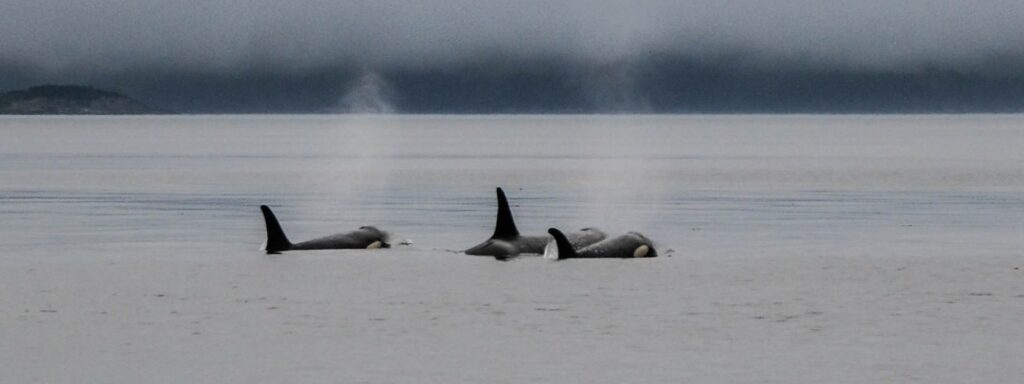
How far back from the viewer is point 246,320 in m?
23.3

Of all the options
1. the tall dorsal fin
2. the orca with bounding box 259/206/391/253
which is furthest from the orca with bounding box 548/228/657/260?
the orca with bounding box 259/206/391/253

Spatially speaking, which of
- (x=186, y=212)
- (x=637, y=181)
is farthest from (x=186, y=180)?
(x=186, y=212)

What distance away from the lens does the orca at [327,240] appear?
34.6m

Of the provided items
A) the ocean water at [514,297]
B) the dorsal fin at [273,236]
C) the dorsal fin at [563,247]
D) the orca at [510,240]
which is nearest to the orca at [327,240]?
the dorsal fin at [273,236]

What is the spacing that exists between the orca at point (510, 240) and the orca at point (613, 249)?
0.78m

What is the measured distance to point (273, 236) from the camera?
34.7 m

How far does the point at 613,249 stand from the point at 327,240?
232 inches

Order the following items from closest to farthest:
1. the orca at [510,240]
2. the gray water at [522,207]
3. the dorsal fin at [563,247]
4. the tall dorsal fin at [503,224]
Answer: the dorsal fin at [563,247], the orca at [510,240], the tall dorsal fin at [503,224], the gray water at [522,207]

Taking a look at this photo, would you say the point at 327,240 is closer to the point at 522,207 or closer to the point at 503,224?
the point at 503,224

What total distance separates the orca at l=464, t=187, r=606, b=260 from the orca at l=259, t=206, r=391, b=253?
2.20 m

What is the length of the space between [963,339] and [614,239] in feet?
41.6

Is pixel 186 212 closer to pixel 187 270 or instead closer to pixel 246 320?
pixel 187 270

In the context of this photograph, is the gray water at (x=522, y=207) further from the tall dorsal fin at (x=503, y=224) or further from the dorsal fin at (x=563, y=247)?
the dorsal fin at (x=563, y=247)

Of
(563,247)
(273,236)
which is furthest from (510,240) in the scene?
(273,236)
